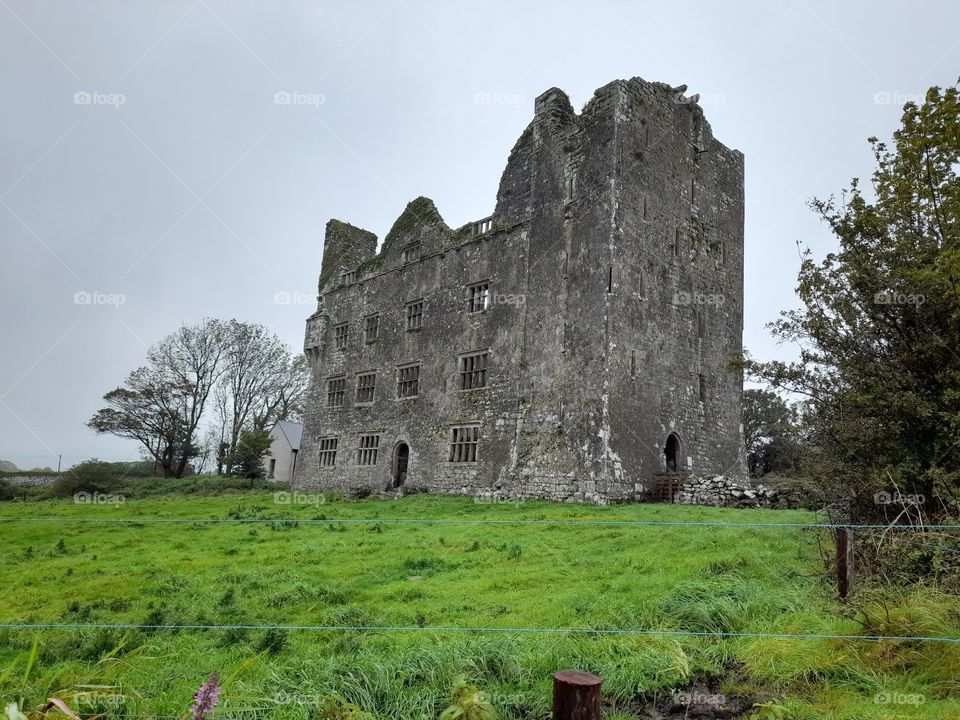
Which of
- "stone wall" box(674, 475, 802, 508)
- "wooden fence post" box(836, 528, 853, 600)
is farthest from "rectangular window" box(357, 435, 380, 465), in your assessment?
"wooden fence post" box(836, 528, 853, 600)

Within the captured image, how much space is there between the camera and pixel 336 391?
108ft

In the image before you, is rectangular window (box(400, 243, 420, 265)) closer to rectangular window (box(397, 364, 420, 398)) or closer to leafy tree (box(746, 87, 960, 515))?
rectangular window (box(397, 364, 420, 398))

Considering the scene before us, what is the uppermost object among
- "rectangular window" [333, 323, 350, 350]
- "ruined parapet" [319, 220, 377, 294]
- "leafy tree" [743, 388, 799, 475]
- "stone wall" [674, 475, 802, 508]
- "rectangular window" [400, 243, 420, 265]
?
"ruined parapet" [319, 220, 377, 294]

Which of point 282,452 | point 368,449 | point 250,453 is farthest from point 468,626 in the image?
point 282,452

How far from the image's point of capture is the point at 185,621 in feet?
23.7

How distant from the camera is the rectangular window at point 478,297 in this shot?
25.4 metres

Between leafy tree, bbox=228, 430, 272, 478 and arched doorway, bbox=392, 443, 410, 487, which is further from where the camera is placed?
leafy tree, bbox=228, 430, 272, 478

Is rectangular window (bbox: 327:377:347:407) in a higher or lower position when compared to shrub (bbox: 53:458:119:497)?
higher

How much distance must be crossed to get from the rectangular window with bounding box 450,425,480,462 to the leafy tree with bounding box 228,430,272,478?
69.2ft

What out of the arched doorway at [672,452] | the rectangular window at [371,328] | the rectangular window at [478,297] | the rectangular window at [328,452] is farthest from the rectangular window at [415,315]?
the arched doorway at [672,452]

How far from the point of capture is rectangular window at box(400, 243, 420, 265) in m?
29.9

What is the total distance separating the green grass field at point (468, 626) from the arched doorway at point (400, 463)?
1543cm

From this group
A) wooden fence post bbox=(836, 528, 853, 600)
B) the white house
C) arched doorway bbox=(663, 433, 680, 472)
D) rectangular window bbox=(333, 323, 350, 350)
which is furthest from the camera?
the white house

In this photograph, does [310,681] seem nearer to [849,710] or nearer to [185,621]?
[185,621]
